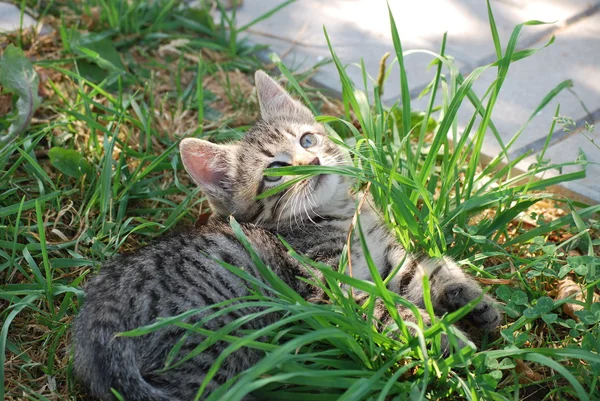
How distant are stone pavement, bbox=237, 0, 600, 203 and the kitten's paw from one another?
3.39ft

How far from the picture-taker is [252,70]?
4.54 metres

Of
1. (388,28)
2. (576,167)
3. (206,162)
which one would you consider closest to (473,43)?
(388,28)

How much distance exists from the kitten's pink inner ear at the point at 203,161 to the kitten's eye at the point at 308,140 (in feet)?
1.31

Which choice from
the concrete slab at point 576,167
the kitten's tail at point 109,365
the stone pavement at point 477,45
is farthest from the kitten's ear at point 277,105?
the kitten's tail at point 109,365

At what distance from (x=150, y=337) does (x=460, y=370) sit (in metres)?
1.14

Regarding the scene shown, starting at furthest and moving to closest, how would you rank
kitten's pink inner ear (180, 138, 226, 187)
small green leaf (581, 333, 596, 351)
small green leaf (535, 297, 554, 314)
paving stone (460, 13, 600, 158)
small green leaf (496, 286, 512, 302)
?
paving stone (460, 13, 600, 158) → kitten's pink inner ear (180, 138, 226, 187) → small green leaf (496, 286, 512, 302) → small green leaf (535, 297, 554, 314) → small green leaf (581, 333, 596, 351)

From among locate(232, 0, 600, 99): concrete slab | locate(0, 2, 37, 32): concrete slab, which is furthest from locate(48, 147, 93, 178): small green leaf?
locate(232, 0, 600, 99): concrete slab

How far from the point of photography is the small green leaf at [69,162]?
353cm

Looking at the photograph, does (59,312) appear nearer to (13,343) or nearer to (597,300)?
(13,343)

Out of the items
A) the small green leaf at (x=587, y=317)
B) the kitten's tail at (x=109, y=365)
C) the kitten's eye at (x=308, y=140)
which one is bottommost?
the kitten's tail at (x=109, y=365)

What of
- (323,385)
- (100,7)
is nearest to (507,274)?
(323,385)

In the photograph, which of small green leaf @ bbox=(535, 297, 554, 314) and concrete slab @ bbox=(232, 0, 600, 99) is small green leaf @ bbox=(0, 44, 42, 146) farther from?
small green leaf @ bbox=(535, 297, 554, 314)

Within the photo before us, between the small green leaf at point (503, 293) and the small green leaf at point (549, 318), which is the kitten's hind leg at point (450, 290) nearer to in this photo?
the small green leaf at point (503, 293)

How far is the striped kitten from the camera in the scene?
250 cm
